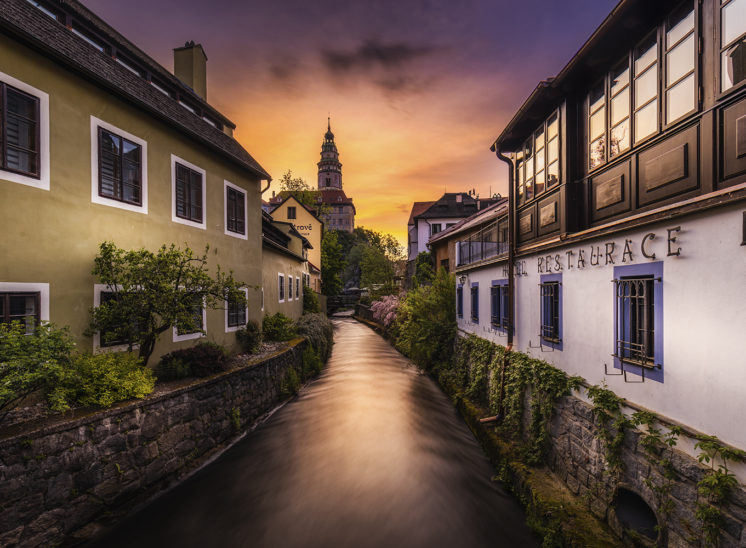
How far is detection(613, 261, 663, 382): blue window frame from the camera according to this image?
15.0 feet

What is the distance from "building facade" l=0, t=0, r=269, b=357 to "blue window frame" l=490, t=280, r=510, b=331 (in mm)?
8336

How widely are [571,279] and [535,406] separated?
2.62m

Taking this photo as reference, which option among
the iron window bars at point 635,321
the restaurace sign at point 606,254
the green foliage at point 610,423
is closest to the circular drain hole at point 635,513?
the green foliage at point 610,423

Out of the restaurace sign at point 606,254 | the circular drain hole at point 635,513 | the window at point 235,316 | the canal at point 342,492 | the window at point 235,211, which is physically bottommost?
the canal at point 342,492

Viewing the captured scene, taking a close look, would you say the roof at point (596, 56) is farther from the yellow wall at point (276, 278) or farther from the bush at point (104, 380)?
the yellow wall at point (276, 278)

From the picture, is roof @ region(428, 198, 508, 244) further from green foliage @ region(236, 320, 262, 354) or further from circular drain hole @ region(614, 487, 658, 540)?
circular drain hole @ region(614, 487, 658, 540)

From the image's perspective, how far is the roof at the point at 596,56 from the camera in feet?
17.3

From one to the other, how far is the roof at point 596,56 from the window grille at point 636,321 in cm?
385

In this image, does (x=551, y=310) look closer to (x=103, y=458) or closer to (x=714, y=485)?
(x=714, y=485)

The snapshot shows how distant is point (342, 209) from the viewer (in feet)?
330

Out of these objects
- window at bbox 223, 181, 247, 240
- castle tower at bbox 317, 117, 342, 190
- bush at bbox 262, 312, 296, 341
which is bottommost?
bush at bbox 262, 312, 296, 341

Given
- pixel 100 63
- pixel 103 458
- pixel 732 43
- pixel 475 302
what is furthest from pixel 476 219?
pixel 103 458

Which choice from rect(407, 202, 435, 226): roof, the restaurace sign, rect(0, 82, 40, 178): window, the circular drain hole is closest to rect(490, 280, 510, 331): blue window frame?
the restaurace sign

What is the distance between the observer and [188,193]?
33.2 ft
